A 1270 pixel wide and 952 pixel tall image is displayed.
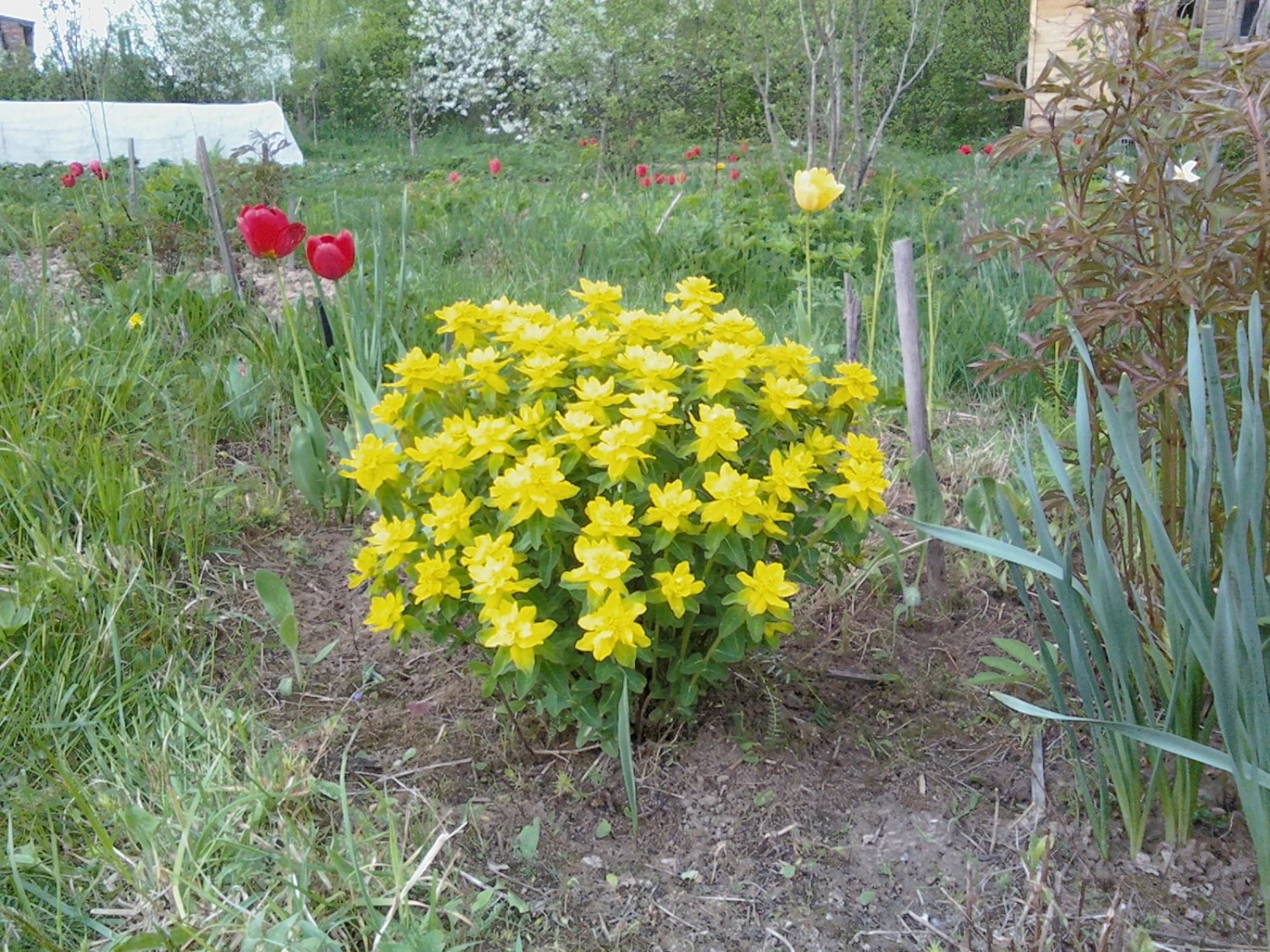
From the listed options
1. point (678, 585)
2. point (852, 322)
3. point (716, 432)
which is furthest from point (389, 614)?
point (852, 322)

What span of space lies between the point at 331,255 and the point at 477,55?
55.6 feet

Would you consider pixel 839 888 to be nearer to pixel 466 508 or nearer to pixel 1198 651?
pixel 1198 651

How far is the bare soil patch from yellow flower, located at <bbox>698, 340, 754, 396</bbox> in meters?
0.54

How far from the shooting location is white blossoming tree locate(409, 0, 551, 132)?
17.0 meters

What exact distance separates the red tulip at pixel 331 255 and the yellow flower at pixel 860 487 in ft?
4.14

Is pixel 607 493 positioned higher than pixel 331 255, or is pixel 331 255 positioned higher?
pixel 331 255

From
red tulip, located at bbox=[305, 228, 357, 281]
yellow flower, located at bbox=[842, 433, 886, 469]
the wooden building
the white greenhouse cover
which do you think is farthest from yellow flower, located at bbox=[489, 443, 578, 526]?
the white greenhouse cover

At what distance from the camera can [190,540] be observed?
7.33 ft

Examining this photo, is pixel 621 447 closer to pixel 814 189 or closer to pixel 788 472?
pixel 788 472

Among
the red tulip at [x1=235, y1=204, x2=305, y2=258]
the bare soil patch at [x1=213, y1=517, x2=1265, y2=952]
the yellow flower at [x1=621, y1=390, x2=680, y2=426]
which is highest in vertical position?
the red tulip at [x1=235, y1=204, x2=305, y2=258]

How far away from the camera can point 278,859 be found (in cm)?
146

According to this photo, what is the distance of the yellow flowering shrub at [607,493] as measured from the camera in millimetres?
1411

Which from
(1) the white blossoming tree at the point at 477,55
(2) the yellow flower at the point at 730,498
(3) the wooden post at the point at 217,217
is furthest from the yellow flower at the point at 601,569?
(1) the white blossoming tree at the point at 477,55

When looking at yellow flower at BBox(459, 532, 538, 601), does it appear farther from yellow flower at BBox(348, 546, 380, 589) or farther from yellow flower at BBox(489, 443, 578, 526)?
yellow flower at BBox(348, 546, 380, 589)
